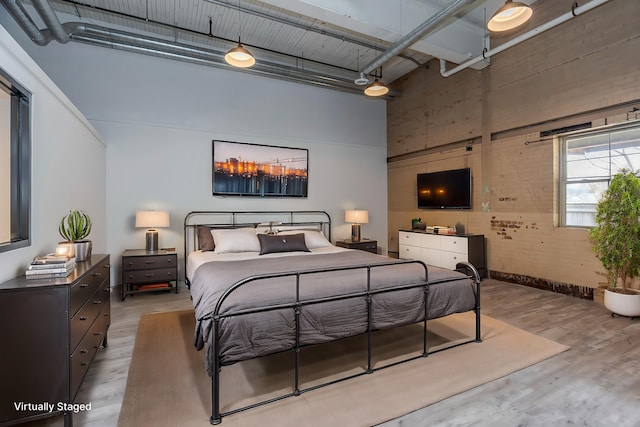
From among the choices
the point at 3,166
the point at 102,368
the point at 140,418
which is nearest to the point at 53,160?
the point at 3,166

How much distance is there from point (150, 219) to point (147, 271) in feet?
2.50

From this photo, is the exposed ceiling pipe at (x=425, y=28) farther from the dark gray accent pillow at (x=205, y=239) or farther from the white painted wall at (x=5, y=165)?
the white painted wall at (x=5, y=165)

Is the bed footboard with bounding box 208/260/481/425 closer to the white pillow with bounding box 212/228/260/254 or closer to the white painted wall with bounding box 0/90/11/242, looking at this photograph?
the white painted wall with bounding box 0/90/11/242

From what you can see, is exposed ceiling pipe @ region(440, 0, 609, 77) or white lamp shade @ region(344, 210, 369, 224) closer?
exposed ceiling pipe @ region(440, 0, 609, 77)

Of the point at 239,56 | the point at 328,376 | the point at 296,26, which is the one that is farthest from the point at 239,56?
the point at 328,376

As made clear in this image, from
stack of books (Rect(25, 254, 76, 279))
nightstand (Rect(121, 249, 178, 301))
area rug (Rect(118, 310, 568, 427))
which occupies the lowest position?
area rug (Rect(118, 310, 568, 427))

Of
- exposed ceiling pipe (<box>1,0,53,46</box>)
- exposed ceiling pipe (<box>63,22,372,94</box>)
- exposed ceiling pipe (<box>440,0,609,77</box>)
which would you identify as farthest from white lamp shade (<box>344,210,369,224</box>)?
exposed ceiling pipe (<box>1,0,53,46</box>)

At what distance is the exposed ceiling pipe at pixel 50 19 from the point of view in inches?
135

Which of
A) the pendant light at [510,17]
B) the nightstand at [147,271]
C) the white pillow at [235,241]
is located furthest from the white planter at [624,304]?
the nightstand at [147,271]

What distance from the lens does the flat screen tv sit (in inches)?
223

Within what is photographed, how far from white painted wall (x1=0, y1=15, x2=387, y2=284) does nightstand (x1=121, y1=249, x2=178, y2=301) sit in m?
0.62

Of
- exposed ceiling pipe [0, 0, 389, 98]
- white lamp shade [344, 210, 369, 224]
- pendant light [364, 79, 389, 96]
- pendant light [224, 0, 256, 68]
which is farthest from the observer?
white lamp shade [344, 210, 369, 224]

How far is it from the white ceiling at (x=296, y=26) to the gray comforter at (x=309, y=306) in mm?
3155

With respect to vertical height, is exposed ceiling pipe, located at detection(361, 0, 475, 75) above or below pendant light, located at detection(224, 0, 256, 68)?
above
